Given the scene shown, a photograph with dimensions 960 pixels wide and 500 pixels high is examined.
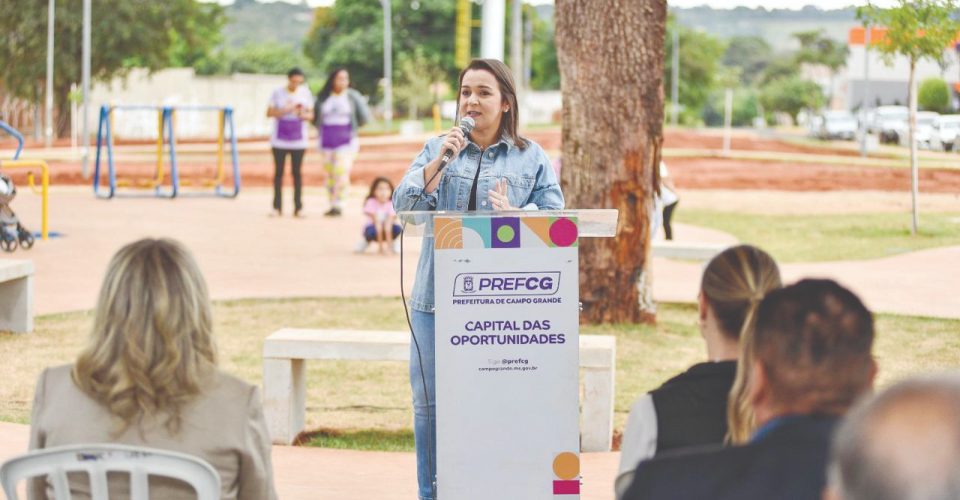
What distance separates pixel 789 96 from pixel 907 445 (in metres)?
103

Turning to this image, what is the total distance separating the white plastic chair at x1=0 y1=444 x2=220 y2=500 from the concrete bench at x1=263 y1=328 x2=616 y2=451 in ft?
12.2

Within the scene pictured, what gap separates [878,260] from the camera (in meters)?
15.2

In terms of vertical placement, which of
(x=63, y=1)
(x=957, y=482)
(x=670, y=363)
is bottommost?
(x=670, y=363)

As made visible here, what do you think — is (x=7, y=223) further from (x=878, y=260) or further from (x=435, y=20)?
(x=435, y=20)

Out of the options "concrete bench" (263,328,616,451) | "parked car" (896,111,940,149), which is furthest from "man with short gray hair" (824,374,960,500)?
"parked car" (896,111,940,149)

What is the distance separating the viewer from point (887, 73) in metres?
35.1

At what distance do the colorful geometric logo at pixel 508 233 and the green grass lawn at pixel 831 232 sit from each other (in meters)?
11.6

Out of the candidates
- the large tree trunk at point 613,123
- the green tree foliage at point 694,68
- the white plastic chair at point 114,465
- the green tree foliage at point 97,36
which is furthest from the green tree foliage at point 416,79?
the white plastic chair at point 114,465

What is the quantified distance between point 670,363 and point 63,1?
1720 inches

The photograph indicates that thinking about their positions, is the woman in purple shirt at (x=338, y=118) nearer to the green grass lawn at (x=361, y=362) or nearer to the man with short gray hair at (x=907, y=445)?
the green grass lawn at (x=361, y=362)

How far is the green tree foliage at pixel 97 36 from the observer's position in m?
48.1

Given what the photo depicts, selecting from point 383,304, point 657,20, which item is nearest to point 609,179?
point 657,20

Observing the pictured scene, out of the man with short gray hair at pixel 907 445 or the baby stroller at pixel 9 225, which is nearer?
the man with short gray hair at pixel 907 445

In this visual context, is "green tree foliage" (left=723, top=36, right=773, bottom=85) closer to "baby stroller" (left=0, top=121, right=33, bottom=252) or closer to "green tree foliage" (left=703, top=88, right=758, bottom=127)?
"green tree foliage" (left=703, top=88, right=758, bottom=127)
